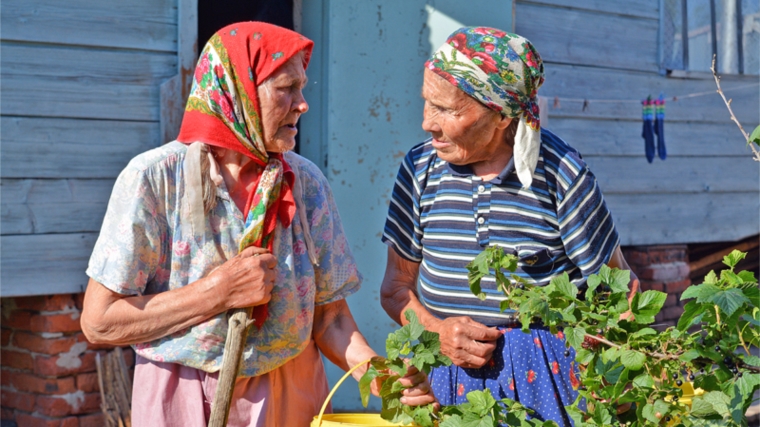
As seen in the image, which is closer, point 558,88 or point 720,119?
point 558,88

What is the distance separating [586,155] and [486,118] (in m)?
3.80

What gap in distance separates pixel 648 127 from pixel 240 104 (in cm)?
473

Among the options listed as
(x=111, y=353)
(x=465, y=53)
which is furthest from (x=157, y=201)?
(x=111, y=353)

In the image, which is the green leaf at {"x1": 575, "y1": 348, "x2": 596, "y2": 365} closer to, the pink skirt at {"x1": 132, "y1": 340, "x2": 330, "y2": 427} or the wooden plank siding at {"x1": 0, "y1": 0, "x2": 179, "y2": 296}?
the pink skirt at {"x1": 132, "y1": 340, "x2": 330, "y2": 427}

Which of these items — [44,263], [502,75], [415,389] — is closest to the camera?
[415,389]

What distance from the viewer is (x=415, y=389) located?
189cm

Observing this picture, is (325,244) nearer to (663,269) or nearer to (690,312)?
(690,312)

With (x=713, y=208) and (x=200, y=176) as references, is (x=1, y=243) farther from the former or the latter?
(x=713, y=208)

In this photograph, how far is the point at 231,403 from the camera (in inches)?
80.3

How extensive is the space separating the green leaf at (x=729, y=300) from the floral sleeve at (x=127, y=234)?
4.15 feet

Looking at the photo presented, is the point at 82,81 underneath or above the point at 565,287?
above

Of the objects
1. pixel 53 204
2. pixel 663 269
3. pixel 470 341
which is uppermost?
pixel 470 341

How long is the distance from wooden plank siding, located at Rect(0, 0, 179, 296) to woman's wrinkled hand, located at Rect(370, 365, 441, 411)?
2.49 meters

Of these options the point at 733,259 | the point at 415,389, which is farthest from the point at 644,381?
the point at 415,389
